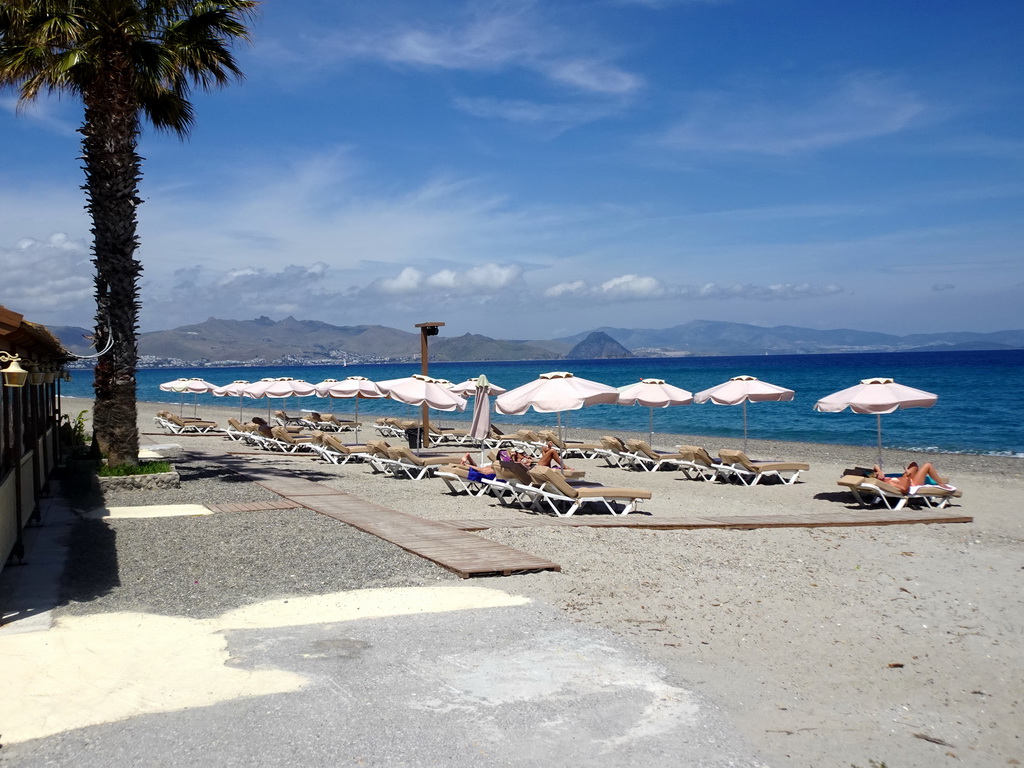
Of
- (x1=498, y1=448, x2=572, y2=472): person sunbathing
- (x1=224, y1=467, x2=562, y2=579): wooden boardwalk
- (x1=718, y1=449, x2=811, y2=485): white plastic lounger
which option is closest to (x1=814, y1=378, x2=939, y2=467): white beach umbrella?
(x1=718, y1=449, x2=811, y2=485): white plastic lounger

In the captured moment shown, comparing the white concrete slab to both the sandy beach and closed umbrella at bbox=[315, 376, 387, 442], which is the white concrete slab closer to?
the sandy beach

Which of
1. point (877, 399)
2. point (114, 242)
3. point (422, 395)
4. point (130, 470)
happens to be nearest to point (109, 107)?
point (114, 242)

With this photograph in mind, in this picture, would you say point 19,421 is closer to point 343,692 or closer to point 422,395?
point 343,692

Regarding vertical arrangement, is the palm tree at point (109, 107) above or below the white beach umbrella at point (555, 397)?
above

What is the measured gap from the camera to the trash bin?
20625mm

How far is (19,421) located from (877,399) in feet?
36.2

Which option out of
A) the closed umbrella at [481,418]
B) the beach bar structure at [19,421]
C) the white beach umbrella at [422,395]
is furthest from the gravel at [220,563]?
the white beach umbrella at [422,395]

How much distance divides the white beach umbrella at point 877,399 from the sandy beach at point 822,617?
6.11 ft

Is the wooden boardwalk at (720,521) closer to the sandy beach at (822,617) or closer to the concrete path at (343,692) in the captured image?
the sandy beach at (822,617)

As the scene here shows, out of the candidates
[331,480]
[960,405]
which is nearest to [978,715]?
[331,480]

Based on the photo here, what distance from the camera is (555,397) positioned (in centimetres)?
1268

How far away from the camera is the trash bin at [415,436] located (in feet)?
67.7

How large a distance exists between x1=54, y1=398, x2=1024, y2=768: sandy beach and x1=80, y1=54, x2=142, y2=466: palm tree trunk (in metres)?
2.06

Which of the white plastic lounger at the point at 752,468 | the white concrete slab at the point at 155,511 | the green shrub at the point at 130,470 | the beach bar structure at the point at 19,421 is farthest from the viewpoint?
the white plastic lounger at the point at 752,468
